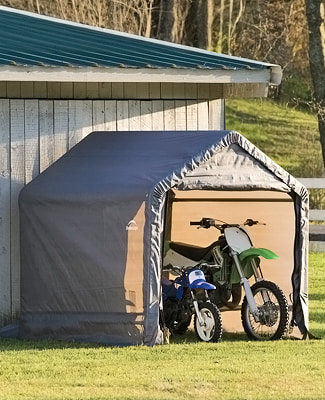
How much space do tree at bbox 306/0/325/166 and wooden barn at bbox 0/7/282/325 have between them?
13348mm

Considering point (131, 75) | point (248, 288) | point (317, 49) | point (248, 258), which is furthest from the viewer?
point (317, 49)

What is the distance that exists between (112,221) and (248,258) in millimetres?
1380

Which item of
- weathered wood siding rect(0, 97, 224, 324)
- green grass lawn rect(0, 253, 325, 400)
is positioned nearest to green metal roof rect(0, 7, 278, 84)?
weathered wood siding rect(0, 97, 224, 324)

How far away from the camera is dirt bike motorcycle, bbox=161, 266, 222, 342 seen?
11.2 m

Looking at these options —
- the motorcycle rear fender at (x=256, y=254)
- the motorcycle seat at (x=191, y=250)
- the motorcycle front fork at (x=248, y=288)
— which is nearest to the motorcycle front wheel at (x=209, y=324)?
the motorcycle front fork at (x=248, y=288)

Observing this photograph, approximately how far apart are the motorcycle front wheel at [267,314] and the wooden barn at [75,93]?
1856mm

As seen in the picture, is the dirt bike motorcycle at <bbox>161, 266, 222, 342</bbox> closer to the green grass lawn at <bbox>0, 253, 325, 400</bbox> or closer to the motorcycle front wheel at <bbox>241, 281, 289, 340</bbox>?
the green grass lawn at <bbox>0, 253, 325, 400</bbox>

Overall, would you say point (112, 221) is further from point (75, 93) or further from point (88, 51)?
point (88, 51)

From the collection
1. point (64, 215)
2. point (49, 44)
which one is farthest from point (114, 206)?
point (49, 44)

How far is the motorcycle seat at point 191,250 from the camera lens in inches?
471

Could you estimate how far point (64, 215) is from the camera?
1114 centimetres

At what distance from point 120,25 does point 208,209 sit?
16.0 meters

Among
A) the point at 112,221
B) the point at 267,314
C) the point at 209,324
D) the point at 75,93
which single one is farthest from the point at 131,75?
the point at 267,314

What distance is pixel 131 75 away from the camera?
11445 millimetres
